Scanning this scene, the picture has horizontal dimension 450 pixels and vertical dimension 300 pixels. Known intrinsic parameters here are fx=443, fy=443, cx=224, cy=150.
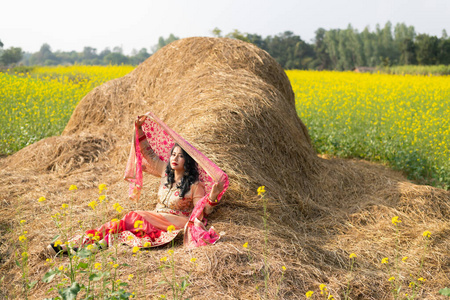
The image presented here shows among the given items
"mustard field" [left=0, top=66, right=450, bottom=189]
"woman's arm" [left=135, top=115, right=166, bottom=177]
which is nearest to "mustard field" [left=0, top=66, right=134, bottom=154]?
"mustard field" [left=0, top=66, right=450, bottom=189]

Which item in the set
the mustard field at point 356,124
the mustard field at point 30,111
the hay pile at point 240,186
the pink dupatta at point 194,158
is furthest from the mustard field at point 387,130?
the mustard field at point 30,111

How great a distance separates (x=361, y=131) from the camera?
8.70 metres

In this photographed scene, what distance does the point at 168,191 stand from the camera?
4.04 meters

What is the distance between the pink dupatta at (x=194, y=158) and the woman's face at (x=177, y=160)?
7 centimetres

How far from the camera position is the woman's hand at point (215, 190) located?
3.71m

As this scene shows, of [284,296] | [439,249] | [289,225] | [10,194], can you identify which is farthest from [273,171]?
[10,194]

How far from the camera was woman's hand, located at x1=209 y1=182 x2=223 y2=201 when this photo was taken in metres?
3.71

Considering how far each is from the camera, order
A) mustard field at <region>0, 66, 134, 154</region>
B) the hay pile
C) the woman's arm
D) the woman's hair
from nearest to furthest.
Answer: the hay pile, the woman's hair, the woman's arm, mustard field at <region>0, 66, 134, 154</region>

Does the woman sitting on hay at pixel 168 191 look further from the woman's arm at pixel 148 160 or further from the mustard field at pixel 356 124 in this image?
the mustard field at pixel 356 124

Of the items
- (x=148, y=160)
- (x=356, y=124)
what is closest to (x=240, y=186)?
(x=148, y=160)

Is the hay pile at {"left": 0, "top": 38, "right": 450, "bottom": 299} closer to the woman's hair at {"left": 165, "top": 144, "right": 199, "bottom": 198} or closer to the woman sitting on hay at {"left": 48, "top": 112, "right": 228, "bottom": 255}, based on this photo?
the woman sitting on hay at {"left": 48, "top": 112, "right": 228, "bottom": 255}

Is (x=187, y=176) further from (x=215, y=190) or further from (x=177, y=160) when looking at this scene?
(x=215, y=190)

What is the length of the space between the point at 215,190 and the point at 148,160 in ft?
3.00

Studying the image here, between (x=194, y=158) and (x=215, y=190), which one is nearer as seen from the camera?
(x=215, y=190)
